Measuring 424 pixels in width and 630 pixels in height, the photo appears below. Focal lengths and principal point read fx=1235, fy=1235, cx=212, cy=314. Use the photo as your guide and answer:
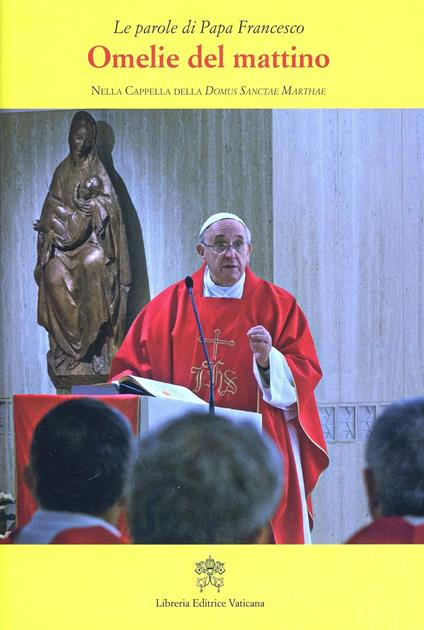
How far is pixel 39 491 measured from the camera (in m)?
5.76

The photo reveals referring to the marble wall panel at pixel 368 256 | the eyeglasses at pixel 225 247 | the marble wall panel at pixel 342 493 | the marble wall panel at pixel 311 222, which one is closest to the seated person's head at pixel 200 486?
the marble wall panel at pixel 342 493

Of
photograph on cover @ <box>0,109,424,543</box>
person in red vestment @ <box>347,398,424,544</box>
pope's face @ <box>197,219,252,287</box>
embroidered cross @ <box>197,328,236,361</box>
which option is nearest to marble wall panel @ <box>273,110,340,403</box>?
photograph on cover @ <box>0,109,424,543</box>

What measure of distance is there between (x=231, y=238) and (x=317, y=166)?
69 cm

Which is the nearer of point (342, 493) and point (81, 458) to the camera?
point (81, 458)

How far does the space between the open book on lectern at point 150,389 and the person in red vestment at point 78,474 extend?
0.15 metres

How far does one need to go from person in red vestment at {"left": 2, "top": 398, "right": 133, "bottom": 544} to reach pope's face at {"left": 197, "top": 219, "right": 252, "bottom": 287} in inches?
46.3

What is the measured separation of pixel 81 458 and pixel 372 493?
1.56 meters

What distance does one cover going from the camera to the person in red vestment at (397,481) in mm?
6105

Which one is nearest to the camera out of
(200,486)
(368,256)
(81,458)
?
(81,458)
